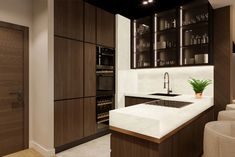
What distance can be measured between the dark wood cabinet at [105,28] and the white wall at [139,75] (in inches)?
5.6

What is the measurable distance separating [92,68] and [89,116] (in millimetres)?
1029

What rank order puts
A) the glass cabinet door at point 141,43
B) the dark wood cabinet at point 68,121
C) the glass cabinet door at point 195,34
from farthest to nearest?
1. the glass cabinet door at point 141,43
2. the glass cabinet door at point 195,34
3. the dark wood cabinet at point 68,121

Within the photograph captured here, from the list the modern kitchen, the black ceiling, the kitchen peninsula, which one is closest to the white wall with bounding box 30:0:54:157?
the modern kitchen

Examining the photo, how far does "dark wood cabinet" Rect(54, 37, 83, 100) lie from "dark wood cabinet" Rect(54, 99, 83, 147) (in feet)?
0.49

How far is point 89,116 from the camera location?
3547 mm

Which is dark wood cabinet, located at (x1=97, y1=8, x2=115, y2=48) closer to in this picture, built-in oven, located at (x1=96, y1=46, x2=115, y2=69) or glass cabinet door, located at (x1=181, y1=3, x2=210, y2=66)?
built-in oven, located at (x1=96, y1=46, x2=115, y2=69)

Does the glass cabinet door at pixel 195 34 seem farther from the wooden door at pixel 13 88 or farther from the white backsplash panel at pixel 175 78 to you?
the wooden door at pixel 13 88

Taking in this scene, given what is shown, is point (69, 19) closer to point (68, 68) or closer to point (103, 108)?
point (68, 68)

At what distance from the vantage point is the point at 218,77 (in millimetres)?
3342

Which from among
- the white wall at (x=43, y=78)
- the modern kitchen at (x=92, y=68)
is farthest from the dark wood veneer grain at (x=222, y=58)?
the white wall at (x=43, y=78)

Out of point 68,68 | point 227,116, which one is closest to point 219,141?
point 227,116

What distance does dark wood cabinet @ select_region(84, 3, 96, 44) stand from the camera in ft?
11.4

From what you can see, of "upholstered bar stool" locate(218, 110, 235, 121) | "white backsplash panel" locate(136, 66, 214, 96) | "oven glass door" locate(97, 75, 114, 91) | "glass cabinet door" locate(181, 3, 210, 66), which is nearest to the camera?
"upholstered bar stool" locate(218, 110, 235, 121)

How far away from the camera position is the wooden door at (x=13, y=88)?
295cm
